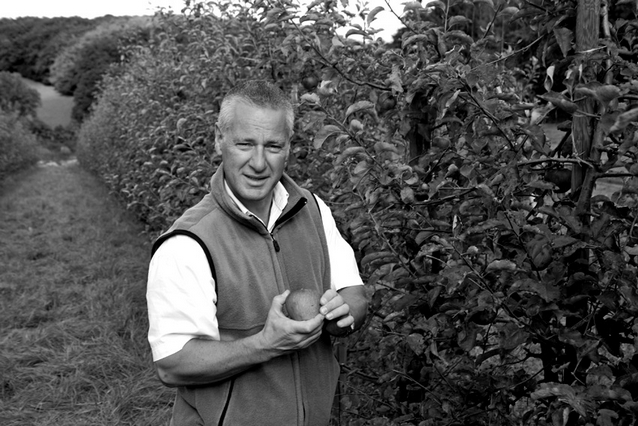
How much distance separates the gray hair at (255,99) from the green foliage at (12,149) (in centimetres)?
1673

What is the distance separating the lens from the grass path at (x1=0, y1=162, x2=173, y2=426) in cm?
373

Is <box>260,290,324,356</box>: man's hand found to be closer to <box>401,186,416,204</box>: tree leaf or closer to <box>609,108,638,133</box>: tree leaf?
<box>401,186,416,204</box>: tree leaf

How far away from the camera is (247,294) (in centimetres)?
165

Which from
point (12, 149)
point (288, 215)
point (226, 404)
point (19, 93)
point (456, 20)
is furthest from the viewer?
point (19, 93)

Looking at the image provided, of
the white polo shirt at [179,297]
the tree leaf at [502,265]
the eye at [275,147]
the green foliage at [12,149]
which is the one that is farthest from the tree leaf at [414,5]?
the green foliage at [12,149]

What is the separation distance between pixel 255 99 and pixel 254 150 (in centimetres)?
13

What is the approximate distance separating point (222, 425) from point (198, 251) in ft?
1.46

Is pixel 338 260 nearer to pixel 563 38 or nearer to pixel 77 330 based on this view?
pixel 563 38

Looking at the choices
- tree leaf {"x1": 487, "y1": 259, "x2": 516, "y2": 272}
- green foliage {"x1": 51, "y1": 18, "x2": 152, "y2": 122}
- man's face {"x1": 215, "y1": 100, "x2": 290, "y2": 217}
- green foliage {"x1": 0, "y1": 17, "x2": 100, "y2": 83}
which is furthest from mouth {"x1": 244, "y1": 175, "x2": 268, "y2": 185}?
green foliage {"x1": 0, "y1": 17, "x2": 100, "y2": 83}

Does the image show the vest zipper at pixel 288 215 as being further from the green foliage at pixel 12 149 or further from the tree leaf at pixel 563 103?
the green foliage at pixel 12 149

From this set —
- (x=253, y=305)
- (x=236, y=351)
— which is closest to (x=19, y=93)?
(x=253, y=305)

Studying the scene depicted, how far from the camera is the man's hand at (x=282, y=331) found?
4.99 ft

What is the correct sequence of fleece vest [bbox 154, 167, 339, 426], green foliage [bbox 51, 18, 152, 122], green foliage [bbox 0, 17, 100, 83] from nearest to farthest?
fleece vest [bbox 154, 167, 339, 426] → green foliage [bbox 51, 18, 152, 122] → green foliage [bbox 0, 17, 100, 83]

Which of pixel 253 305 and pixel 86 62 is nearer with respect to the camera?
pixel 253 305
